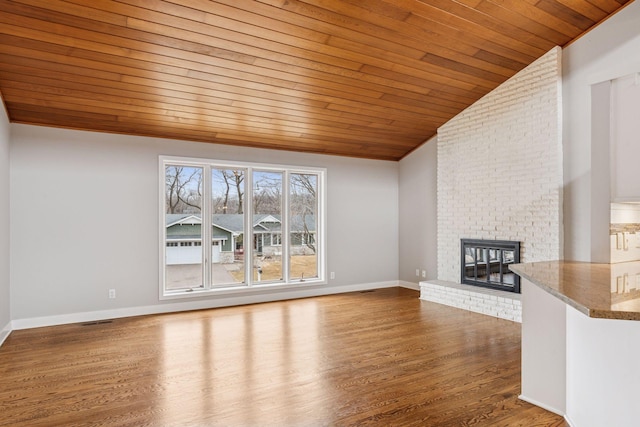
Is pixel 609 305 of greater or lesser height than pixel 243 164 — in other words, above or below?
below

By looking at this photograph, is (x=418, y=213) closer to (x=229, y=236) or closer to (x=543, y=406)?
(x=229, y=236)

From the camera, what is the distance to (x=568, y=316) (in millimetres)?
2264

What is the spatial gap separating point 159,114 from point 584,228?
5.19m

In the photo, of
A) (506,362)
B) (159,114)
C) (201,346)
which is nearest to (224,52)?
(159,114)

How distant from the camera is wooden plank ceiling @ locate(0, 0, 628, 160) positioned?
320cm

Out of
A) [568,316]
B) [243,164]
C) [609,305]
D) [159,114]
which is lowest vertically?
[568,316]

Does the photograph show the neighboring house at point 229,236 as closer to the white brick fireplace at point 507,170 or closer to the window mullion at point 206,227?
the window mullion at point 206,227

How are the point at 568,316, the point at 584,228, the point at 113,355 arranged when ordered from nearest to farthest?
the point at 568,316
the point at 113,355
the point at 584,228

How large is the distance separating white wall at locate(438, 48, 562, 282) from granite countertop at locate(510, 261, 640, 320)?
2475 mm

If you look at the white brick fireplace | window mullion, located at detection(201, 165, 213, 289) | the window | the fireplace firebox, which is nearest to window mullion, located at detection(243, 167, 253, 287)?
the window

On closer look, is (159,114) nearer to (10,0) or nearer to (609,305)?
(10,0)

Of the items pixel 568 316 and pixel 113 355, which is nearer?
pixel 568 316

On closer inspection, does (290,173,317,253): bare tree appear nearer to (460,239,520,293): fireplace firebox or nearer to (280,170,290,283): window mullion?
(280,170,290,283): window mullion

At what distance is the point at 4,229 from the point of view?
408 centimetres
